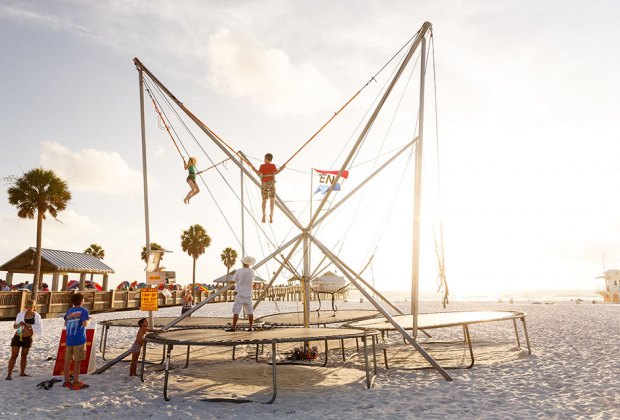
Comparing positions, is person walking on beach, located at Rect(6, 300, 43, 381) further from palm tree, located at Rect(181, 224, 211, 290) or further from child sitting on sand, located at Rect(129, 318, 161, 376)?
palm tree, located at Rect(181, 224, 211, 290)

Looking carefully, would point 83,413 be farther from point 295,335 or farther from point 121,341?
point 121,341

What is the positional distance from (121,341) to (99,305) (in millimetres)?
15656

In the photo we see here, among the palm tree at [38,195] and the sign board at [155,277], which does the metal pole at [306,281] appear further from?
the palm tree at [38,195]

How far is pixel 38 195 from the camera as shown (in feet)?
104

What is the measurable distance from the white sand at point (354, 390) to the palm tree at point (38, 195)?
70.8ft

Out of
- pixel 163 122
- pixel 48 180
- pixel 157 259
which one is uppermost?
pixel 48 180

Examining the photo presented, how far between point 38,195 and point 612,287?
63306 mm

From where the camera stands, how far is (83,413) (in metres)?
7.38

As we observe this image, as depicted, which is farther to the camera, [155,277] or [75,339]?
[155,277]

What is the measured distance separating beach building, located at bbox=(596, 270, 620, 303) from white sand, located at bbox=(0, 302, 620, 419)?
163 feet

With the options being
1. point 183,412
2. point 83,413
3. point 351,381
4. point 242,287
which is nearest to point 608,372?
point 351,381

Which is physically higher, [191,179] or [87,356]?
[191,179]

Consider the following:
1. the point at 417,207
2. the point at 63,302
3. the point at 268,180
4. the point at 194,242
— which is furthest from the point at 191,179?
the point at 194,242

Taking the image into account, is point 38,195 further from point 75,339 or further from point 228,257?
point 228,257
